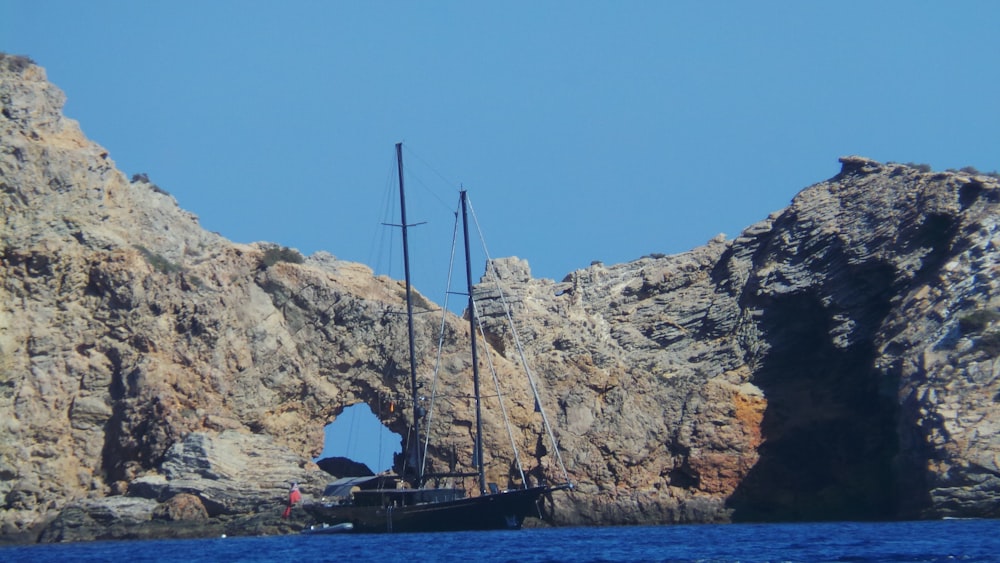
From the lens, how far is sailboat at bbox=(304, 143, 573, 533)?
47188 millimetres

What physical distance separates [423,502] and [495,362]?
749 centimetres

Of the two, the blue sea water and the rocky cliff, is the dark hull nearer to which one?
the blue sea water

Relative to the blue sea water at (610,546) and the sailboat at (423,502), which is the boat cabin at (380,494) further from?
the blue sea water at (610,546)

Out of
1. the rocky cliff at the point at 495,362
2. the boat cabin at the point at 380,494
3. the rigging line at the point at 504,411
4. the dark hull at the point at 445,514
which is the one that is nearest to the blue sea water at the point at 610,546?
the dark hull at the point at 445,514

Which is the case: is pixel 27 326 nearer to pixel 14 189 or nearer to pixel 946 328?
pixel 14 189

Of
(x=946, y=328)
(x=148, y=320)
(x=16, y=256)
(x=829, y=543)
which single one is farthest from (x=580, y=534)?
(x=16, y=256)

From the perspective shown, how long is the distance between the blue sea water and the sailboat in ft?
2.81

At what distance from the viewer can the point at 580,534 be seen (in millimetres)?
43719

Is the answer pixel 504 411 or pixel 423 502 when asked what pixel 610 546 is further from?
pixel 504 411

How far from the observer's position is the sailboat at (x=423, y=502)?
4719cm

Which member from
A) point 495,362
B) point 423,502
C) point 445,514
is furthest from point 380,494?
point 495,362

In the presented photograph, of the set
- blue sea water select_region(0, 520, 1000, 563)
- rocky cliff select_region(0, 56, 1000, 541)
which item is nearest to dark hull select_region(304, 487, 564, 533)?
blue sea water select_region(0, 520, 1000, 563)

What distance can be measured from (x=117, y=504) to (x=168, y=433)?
3.10 metres

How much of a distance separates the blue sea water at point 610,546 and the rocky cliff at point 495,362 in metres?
3.08
